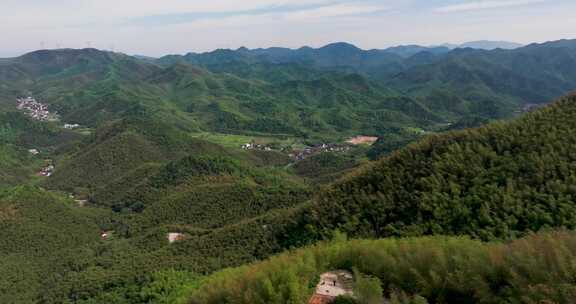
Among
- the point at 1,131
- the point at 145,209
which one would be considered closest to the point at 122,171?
the point at 145,209

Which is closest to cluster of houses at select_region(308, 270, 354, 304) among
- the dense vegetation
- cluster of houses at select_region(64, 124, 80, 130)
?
the dense vegetation

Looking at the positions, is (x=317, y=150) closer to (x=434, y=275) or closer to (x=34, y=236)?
(x=34, y=236)

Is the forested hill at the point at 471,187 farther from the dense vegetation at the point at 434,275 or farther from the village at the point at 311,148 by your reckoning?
the village at the point at 311,148

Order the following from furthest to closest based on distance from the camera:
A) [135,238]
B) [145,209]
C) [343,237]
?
[145,209], [135,238], [343,237]

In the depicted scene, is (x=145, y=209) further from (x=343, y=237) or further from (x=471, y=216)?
(x=471, y=216)

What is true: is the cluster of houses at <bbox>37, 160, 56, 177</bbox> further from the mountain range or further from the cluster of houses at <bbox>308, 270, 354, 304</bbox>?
the cluster of houses at <bbox>308, 270, 354, 304</bbox>
